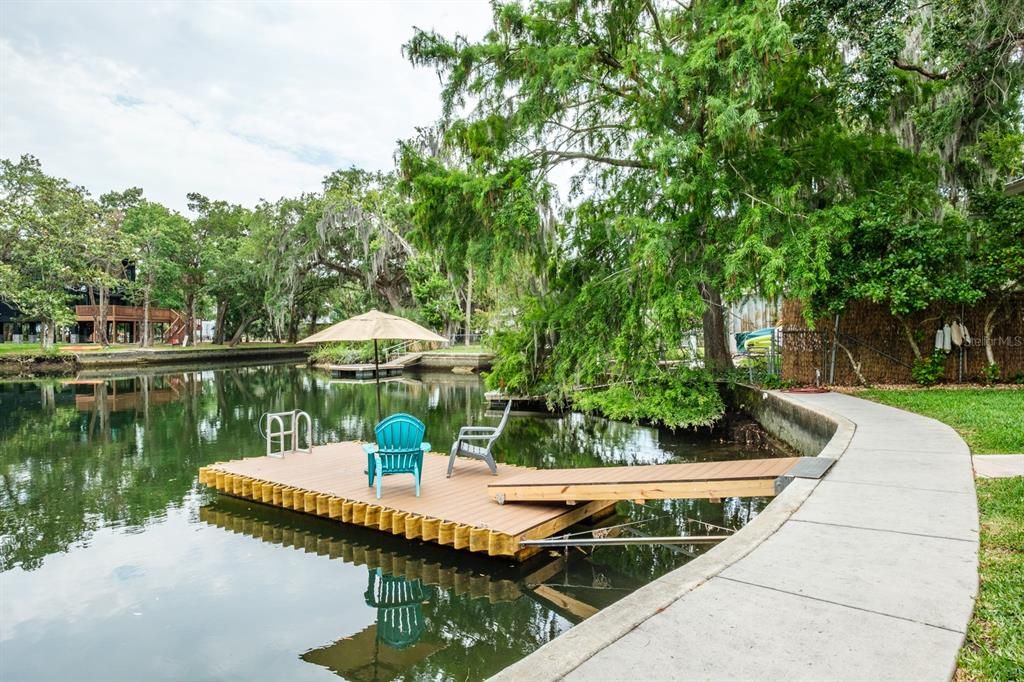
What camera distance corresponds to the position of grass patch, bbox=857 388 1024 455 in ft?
20.2

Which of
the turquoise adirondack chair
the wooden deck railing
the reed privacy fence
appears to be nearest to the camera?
the turquoise adirondack chair

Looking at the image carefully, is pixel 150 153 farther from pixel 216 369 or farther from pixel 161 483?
pixel 161 483

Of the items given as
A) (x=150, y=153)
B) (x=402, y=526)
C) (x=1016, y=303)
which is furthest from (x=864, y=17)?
(x=150, y=153)

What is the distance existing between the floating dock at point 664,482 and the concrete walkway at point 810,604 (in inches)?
33.0

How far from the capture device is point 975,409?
8391 millimetres

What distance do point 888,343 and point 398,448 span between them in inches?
441

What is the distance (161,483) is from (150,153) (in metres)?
31.2

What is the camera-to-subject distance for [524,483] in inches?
247

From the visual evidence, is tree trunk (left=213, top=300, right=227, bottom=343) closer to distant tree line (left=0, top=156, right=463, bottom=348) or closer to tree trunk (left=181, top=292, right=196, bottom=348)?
tree trunk (left=181, top=292, right=196, bottom=348)

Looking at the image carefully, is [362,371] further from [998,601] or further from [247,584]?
[998,601]

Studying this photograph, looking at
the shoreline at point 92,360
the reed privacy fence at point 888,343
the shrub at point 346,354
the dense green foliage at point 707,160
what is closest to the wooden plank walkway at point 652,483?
the dense green foliage at point 707,160

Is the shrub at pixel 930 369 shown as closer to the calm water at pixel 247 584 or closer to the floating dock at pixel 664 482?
the calm water at pixel 247 584

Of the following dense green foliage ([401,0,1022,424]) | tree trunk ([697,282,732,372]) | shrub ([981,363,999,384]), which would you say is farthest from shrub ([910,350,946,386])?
tree trunk ([697,282,732,372])

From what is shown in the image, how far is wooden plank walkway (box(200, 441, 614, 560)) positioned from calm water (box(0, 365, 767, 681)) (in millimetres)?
274
